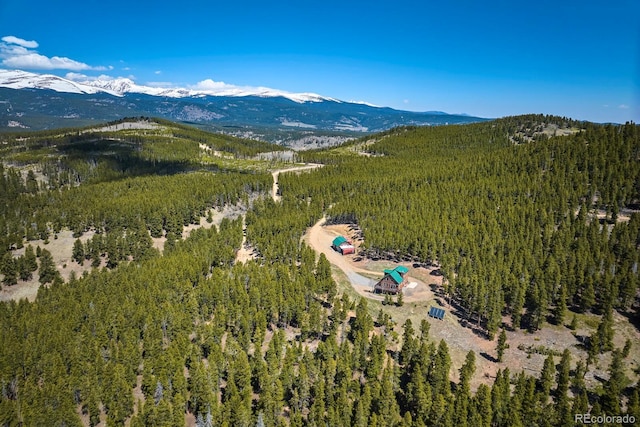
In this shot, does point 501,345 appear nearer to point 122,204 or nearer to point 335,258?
point 335,258

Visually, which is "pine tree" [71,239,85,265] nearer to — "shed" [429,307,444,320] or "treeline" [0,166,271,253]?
"treeline" [0,166,271,253]

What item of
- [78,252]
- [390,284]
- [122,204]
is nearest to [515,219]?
[390,284]

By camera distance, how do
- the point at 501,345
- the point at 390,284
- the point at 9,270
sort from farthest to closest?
1. the point at 9,270
2. the point at 390,284
3. the point at 501,345

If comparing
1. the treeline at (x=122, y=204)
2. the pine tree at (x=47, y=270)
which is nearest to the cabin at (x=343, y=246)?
the treeline at (x=122, y=204)

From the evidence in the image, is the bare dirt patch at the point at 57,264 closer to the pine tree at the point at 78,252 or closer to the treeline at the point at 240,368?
the pine tree at the point at 78,252

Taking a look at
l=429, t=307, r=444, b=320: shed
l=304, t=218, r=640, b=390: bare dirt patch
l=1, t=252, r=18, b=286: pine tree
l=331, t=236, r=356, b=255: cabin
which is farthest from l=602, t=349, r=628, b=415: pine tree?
l=1, t=252, r=18, b=286: pine tree

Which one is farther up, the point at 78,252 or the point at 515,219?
the point at 515,219

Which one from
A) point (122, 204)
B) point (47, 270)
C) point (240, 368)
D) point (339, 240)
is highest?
point (122, 204)
